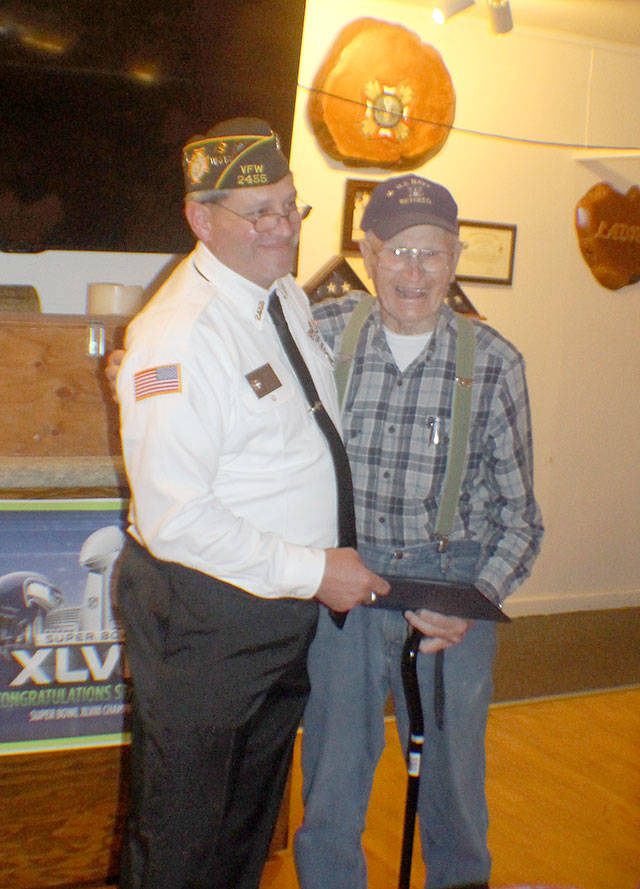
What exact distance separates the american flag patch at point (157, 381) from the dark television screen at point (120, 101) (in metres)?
1.50

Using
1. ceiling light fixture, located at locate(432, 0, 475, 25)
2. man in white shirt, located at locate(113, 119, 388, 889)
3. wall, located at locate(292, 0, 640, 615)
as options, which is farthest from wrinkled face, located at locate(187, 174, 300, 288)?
wall, located at locate(292, 0, 640, 615)

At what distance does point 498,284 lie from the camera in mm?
4086

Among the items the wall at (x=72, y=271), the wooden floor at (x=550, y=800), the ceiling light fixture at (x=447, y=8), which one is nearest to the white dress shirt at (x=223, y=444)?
the wooden floor at (x=550, y=800)

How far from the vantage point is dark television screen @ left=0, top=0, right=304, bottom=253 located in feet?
8.48

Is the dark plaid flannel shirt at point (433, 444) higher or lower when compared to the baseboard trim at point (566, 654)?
higher

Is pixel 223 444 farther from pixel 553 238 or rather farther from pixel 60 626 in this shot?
pixel 553 238

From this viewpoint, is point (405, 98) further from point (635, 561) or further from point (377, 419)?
point (635, 561)

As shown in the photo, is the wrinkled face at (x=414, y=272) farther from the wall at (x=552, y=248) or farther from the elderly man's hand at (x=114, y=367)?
the wall at (x=552, y=248)

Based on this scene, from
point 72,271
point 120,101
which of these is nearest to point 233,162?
point 120,101

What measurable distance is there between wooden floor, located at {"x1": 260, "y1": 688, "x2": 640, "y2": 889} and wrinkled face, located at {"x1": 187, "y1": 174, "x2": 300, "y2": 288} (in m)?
1.60

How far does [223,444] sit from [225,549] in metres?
0.18

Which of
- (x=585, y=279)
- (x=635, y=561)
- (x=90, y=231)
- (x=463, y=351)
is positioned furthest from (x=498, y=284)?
(x=463, y=351)

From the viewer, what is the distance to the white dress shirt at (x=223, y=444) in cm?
139

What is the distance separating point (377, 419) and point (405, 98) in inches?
83.2
